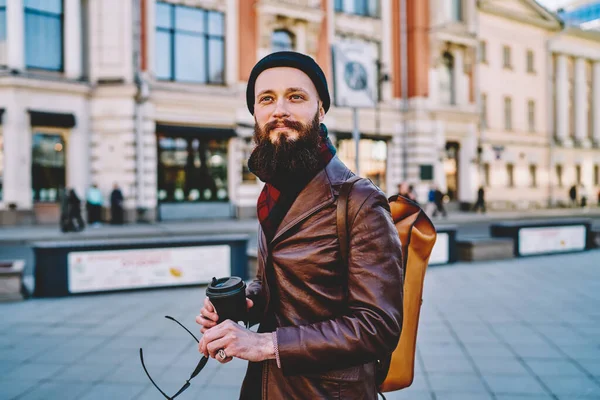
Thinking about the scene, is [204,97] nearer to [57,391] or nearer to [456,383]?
[57,391]

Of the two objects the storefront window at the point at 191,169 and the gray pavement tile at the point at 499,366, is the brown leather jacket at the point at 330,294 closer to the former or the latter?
the gray pavement tile at the point at 499,366

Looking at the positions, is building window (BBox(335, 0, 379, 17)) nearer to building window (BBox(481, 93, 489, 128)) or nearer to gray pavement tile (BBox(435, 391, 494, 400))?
building window (BBox(481, 93, 489, 128))

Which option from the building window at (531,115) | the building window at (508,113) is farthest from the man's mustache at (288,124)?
the building window at (531,115)

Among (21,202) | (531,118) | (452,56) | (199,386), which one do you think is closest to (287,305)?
(199,386)

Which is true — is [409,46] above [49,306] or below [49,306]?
above

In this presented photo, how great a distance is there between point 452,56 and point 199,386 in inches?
1134

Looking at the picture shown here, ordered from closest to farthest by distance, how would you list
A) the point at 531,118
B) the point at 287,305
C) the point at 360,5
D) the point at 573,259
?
the point at 287,305
the point at 573,259
the point at 360,5
the point at 531,118

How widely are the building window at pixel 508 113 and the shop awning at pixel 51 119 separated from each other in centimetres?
2915

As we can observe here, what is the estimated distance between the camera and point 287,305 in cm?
168

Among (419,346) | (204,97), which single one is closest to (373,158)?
(204,97)

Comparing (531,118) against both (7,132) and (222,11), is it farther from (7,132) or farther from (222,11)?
(7,132)

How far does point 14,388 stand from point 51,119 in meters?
17.7

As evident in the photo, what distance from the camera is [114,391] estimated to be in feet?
13.6

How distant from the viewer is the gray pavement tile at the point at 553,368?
4.49 m
